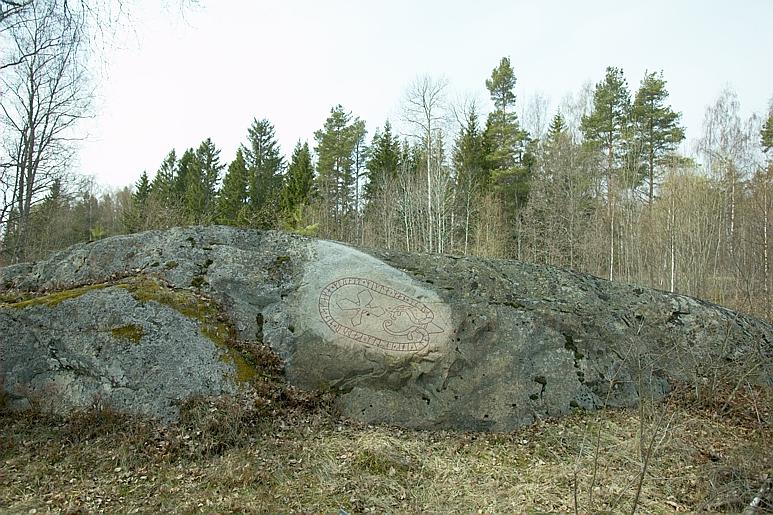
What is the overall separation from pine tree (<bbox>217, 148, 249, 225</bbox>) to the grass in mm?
24892

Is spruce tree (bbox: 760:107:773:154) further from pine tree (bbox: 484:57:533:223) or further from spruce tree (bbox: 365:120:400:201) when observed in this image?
spruce tree (bbox: 365:120:400:201)

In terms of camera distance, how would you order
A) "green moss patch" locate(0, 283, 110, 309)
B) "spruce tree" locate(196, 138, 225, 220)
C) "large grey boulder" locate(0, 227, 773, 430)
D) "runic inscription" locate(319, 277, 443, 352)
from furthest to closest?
"spruce tree" locate(196, 138, 225, 220)
"runic inscription" locate(319, 277, 443, 352)
"green moss patch" locate(0, 283, 110, 309)
"large grey boulder" locate(0, 227, 773, 430)

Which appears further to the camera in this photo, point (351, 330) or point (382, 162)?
point (382, 162)

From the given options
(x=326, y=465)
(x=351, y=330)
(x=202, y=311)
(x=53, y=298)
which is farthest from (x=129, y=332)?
(x=326, y=465)

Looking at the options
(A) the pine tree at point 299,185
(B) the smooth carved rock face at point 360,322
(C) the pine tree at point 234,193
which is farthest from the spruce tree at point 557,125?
(B) the smooth carved rock face at point 360,322

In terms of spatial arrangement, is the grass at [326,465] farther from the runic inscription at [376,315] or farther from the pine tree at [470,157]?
the pine tree at [470,157]

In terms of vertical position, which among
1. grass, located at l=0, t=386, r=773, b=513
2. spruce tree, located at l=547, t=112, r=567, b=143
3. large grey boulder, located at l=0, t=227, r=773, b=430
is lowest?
grass, located at l=0, t=386, r=773, b=513

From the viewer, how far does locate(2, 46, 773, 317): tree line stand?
1762cm

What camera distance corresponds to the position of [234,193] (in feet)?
101

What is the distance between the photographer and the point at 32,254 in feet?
62.8

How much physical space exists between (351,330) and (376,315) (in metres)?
0.42

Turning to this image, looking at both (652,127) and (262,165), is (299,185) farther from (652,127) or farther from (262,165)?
(652,127)

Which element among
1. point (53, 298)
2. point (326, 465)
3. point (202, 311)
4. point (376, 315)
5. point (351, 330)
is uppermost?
point (53, 298)

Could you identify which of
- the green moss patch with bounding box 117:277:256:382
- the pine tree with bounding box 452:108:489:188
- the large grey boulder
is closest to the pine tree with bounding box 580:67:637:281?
the pine tree with bounding box 452:108:489:188
